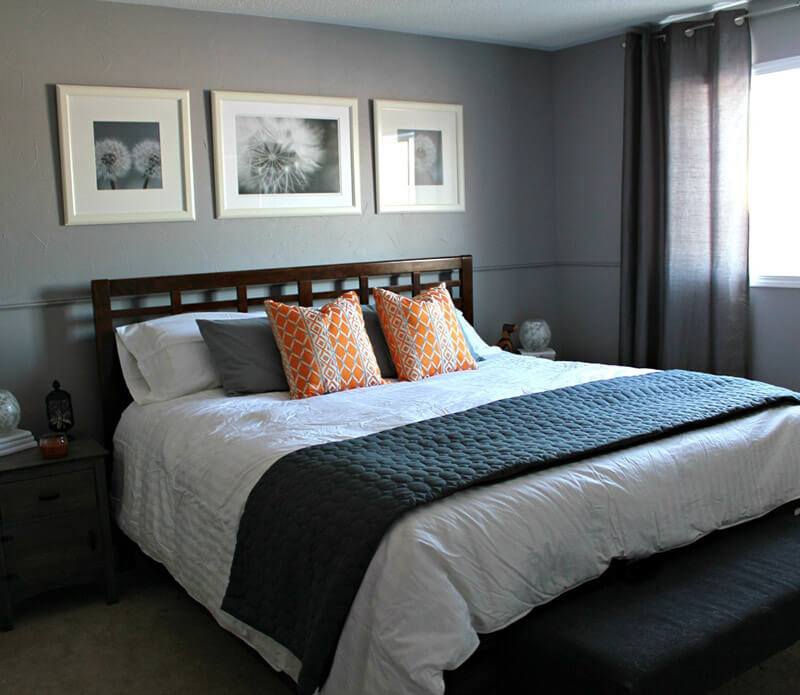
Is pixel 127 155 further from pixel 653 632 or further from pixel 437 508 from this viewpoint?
pixel 653 632

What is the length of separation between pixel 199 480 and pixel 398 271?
1.97 meters

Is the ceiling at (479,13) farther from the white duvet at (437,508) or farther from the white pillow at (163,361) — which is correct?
the white duvet at (437,508)

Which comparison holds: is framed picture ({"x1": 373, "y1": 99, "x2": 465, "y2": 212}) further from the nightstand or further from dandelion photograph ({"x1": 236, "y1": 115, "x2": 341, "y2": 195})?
the nightstand

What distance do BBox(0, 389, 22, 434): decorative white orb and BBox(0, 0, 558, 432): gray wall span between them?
0.29m

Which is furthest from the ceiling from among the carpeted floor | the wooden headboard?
the carpeted floor

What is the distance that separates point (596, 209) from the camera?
493 centimetres

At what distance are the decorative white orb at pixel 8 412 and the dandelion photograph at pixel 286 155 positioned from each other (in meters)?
1.41

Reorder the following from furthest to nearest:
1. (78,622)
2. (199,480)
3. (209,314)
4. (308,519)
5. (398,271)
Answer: (398,271) < (209,314) < (78,622) < (199,480) < (308,519)

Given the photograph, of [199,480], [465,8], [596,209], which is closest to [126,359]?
[199,480]

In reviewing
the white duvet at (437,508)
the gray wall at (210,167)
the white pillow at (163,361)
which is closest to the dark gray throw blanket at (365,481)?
the white duvet at (437,508)

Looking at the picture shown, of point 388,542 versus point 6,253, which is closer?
point 388,542

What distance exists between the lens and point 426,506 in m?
2.03

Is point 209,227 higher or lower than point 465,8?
lower

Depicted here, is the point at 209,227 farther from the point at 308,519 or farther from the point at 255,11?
the point at 308,519
